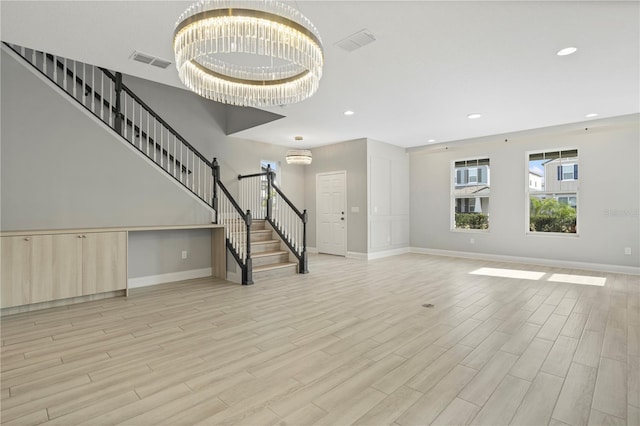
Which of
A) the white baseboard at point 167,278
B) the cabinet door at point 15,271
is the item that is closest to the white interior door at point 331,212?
the white baseboard at point 167,278

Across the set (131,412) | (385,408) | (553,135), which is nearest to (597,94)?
(553,135)

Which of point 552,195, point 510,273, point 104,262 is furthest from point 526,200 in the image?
point 104,262

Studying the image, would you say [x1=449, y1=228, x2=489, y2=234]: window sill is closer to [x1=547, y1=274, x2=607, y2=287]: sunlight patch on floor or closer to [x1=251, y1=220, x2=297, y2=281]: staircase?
[x1=547, y1=274, x2=607, y2=287]: sunlight patch on floor

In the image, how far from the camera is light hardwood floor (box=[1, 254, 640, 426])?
1914 millimetres

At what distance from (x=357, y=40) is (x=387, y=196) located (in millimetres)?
5444

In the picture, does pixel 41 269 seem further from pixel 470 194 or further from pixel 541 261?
pixel 541 261

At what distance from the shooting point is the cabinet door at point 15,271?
140 inches

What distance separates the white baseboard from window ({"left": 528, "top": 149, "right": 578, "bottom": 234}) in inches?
277

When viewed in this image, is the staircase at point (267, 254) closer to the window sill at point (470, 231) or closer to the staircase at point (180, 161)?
the staircase at point (180, 161)

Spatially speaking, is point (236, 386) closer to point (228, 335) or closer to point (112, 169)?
point (228, 335)

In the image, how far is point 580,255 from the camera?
641 cm

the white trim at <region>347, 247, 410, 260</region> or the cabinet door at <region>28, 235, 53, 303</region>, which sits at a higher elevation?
the cabinet door at <region>28, 235, 53, 303</region>

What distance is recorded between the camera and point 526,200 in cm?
707

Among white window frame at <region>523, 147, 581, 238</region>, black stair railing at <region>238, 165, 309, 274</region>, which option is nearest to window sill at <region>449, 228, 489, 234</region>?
white window frame at <region>523, 147, 581, 238</region>
